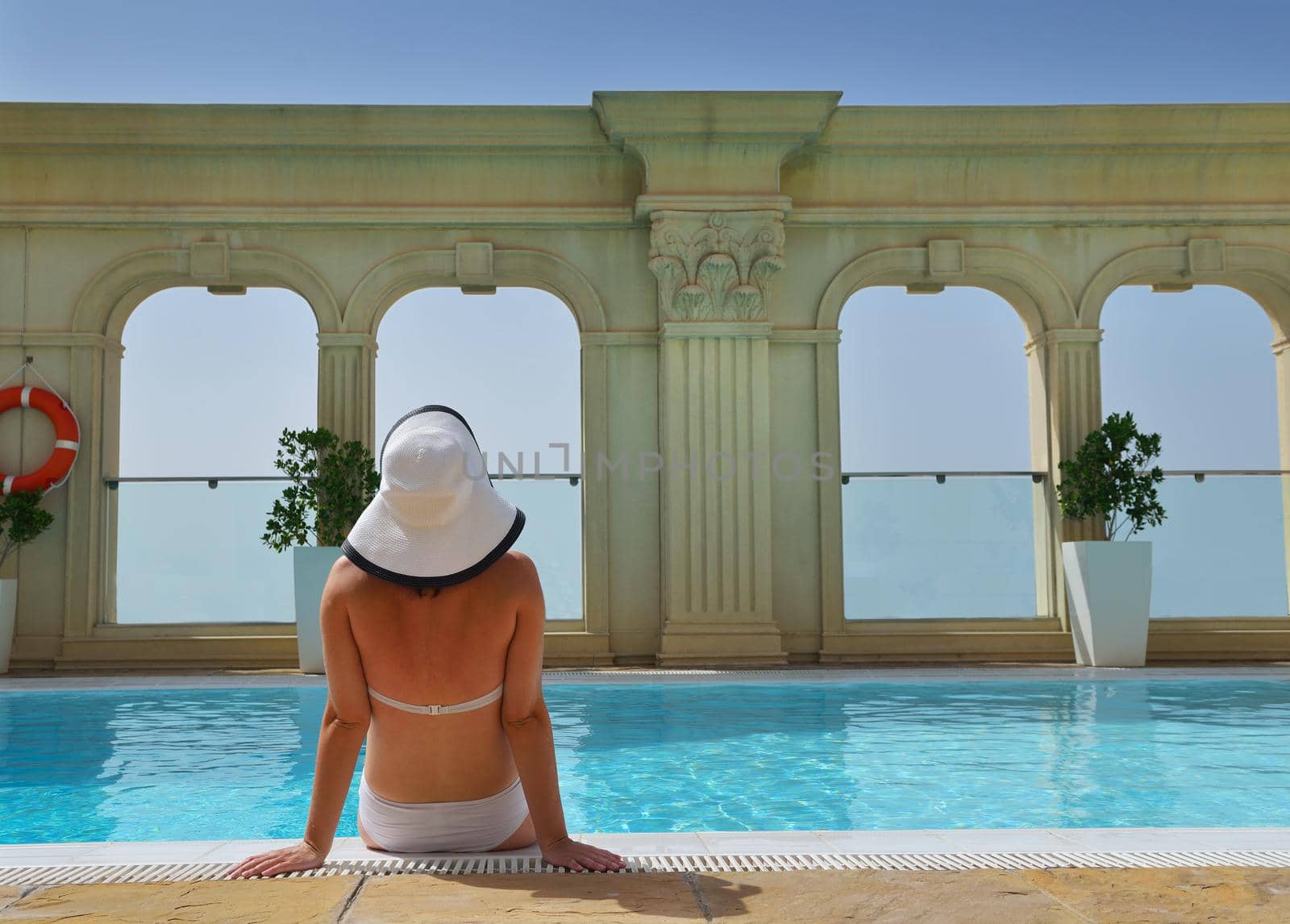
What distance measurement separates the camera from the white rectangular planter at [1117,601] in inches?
364

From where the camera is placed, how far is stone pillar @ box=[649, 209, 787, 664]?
9555 millimetres

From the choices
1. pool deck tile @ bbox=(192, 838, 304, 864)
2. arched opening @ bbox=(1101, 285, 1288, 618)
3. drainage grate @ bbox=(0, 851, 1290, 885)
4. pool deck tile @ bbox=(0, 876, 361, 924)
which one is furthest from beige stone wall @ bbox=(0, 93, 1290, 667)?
pool deck tile @ bbox=(0, 876, 361, 924)

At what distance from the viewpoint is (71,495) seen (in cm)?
968

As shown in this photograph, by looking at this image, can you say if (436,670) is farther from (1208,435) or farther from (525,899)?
(1208,435)

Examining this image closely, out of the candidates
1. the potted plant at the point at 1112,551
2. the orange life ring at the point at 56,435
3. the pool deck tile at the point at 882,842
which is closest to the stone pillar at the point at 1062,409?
the potted plant at the point at 1112,551

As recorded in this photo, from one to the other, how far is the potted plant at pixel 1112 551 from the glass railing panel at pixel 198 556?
607 centimetres

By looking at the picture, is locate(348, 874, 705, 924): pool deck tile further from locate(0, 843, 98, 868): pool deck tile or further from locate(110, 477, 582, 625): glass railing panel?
locate(110, 477, 582, 625): glass railing panel

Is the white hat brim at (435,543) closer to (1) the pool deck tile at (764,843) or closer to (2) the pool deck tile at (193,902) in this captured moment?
(2) the pool deck tile at (193,902)

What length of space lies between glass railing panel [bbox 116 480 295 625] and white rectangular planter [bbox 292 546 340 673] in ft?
2.72

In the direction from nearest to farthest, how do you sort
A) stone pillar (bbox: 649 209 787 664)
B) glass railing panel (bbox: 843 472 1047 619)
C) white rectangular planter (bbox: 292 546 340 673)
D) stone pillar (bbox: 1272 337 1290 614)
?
white rectangular planter (bbox: 292 546 340 673)
stone pillar (bbox: 649 209 787 664)
glass railing panel (bbox: 843 472 1047 619)
stone pillar (bbox: 1272 337 1290 614)

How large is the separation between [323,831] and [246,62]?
31.5 ft

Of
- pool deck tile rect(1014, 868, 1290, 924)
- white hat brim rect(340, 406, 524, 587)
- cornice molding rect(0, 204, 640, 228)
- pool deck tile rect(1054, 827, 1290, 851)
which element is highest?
cornice molding rect(0, 204, 640, 228)

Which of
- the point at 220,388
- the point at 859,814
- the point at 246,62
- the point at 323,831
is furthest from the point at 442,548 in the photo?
the point at 220,388

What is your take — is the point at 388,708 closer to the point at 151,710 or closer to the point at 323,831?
the point at 323,831
